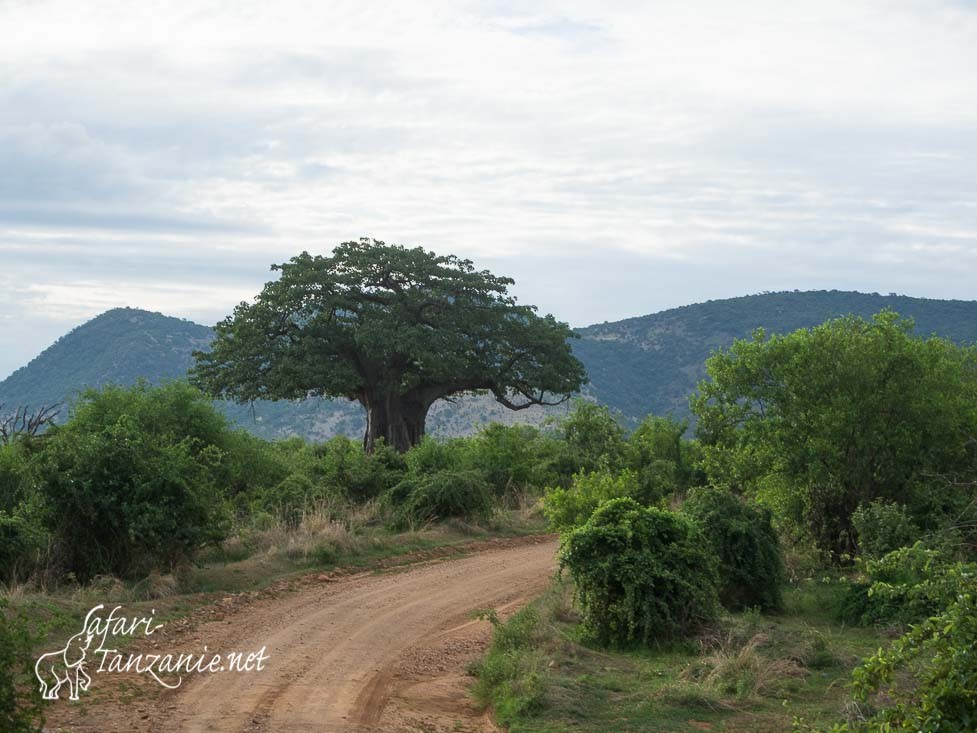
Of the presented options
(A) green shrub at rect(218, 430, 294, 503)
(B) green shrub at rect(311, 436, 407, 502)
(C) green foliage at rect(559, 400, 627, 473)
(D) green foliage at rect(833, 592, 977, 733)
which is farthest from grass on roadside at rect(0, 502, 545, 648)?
(D) green foliage at rect(833, 592, 977, 733)

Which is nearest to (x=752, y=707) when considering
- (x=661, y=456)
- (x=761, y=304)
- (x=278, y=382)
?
(x=661, y=456)

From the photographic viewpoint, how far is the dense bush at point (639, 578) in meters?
11.9

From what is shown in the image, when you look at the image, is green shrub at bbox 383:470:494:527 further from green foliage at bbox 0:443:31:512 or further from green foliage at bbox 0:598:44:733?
green foliage at bbox 0:598:44:733

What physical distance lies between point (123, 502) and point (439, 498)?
8107 mm

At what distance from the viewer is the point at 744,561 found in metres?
13.9

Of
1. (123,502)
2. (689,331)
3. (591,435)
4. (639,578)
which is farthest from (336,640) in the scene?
(689,331)

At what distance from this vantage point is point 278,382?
35.1 metres

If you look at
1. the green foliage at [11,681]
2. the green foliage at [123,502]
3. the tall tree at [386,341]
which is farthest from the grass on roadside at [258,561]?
the tall tree at [386,341]

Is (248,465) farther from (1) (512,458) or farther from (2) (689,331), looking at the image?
(2) (689,331)

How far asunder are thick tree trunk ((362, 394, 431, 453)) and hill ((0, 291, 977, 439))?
32.6m

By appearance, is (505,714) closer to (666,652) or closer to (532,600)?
(666,652)

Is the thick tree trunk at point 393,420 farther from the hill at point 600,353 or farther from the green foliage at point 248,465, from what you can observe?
the hill at point 600,353

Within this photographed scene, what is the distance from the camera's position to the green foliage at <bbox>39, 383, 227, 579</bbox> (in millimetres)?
13875

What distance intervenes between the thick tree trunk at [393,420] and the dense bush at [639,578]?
24.3 metres
